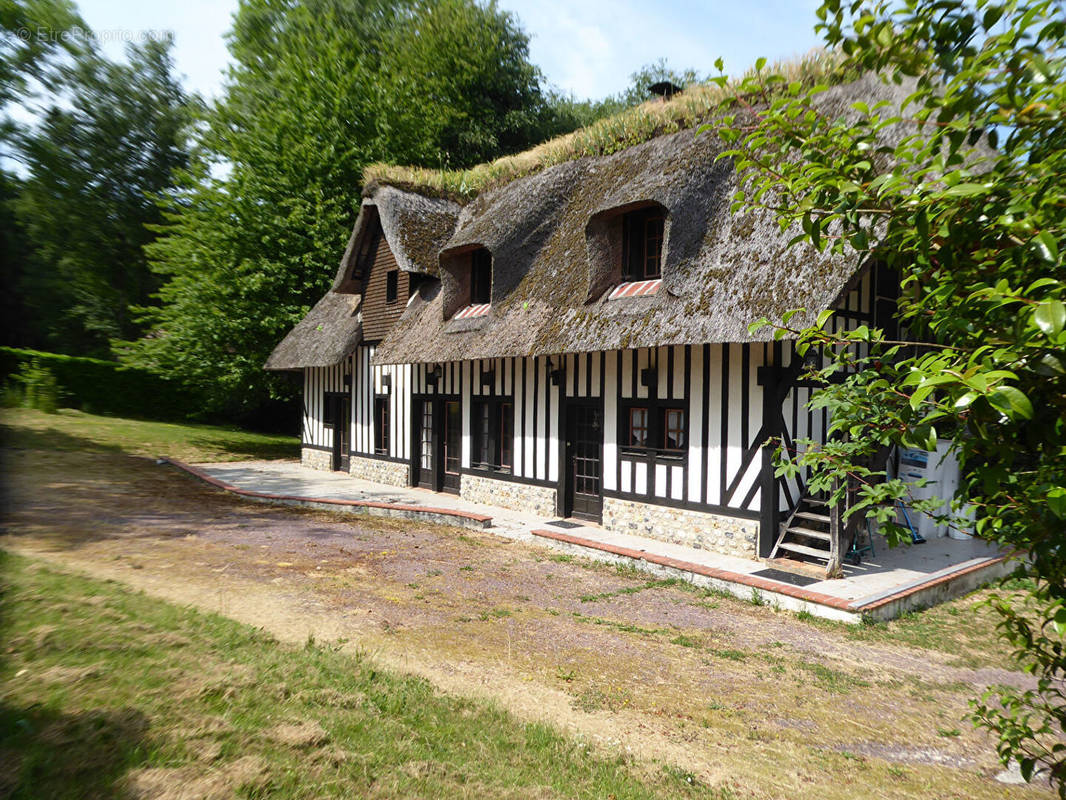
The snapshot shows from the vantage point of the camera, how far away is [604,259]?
1177 centimetres

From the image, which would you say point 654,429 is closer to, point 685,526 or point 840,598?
point 685,526

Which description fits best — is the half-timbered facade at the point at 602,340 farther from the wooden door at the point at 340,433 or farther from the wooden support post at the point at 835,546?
the wooden door at the point at 340,433

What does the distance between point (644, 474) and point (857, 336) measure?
8.90m

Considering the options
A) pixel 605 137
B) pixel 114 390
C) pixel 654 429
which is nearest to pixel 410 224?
pixel 605 137

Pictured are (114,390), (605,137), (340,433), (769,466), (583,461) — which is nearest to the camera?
(769,466)

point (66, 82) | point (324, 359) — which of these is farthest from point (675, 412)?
point (66, 82)

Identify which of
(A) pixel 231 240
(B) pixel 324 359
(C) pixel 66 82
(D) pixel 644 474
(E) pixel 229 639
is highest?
(C) pixel 66 82

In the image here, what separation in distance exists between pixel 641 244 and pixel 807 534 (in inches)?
230

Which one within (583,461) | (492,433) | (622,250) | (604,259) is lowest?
(583,461)

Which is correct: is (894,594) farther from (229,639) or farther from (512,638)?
(229,639)

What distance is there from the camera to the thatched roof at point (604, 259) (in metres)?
9.13

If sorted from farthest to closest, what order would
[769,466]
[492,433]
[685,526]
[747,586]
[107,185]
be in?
[107,185]
[492,433]
[685,526]
[769,466]
[747,586]

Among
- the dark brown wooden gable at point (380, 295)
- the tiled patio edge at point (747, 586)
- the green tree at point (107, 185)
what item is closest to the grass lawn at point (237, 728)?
the tiled patio edge at point (747, 586)

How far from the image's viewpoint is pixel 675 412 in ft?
35.4
